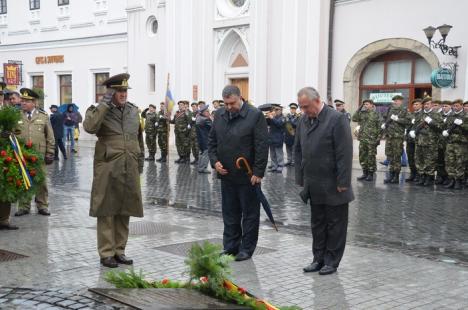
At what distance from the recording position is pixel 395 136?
15117 mm

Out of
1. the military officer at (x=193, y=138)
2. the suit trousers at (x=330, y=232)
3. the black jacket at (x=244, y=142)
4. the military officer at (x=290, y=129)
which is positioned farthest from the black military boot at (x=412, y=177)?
the suit trousers at (x=330, y=232)

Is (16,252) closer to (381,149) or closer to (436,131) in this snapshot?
(436,131)

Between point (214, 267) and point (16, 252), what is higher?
point (214, 267)

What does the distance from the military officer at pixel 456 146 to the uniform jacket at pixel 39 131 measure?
8562 mm

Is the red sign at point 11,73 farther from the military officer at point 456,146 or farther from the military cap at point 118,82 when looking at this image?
the military cap at point 118,82

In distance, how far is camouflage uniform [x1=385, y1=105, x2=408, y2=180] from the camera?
1488 cm

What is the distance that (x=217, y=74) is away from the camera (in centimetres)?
2677

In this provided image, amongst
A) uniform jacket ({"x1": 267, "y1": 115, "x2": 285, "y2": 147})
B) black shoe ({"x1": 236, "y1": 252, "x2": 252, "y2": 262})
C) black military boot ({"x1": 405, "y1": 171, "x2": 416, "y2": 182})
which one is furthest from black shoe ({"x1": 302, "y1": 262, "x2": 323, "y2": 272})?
uniform jacket ({"x1": 267, "y1": 115, "x2": 285, "y2": 147})

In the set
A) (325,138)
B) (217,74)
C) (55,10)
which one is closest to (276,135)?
(217,74)

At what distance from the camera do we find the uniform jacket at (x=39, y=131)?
31.7 feet

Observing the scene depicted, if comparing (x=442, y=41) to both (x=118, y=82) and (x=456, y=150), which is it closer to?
(x=456, y=150)

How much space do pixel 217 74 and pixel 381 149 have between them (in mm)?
8696

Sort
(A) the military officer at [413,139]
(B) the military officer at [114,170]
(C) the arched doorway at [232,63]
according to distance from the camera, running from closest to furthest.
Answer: (B) the military officer at [114,170], (A) the military officer at [413,139], (C) the arched doorway at [232,63]

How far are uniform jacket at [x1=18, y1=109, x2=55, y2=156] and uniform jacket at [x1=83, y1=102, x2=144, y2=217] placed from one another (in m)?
3.35
